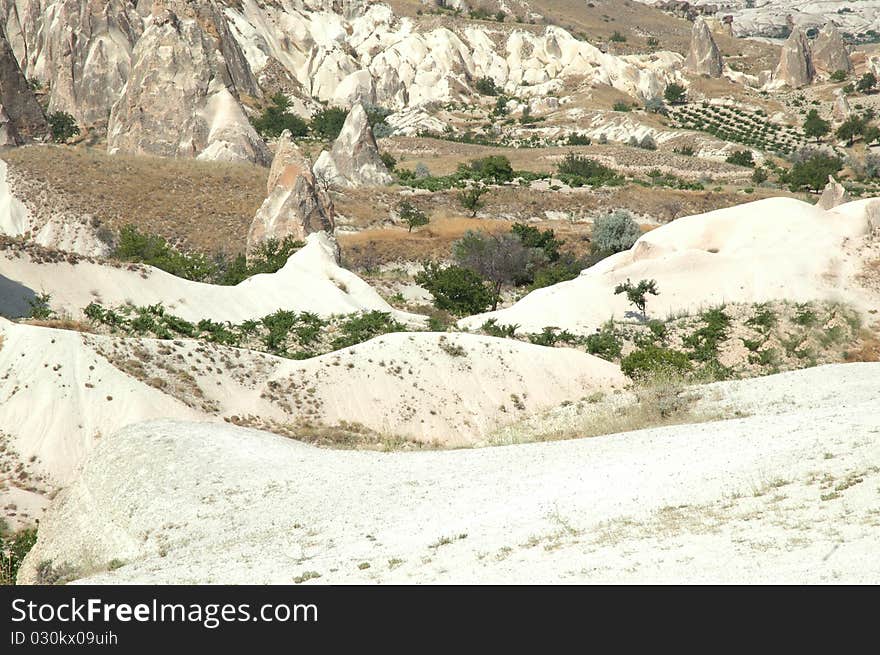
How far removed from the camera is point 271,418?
67.3ft

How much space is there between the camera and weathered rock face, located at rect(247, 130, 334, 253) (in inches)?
1730

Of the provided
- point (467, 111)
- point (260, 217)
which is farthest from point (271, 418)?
point (467, 111)

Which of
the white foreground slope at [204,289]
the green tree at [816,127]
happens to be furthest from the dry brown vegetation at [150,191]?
the green tree at [816,127]

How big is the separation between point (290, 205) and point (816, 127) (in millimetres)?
76317

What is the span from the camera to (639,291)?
31.9 meters

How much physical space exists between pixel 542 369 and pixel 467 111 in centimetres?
9089

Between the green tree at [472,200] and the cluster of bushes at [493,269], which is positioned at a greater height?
the cluster of bushes at [493,269]

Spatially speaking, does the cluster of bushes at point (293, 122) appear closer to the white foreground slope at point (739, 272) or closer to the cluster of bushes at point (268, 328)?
the white foreground slope at point (739, 272)

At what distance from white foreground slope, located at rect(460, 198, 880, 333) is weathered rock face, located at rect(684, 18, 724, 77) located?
10348 cm

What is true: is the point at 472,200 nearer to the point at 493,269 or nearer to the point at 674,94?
the point at 493,269

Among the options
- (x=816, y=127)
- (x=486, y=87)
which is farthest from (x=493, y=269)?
(x=486, y=87)

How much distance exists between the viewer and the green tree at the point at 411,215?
56.2 metres

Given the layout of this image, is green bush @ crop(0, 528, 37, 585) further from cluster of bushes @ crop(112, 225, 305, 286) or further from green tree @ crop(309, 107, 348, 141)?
green tree @ crop(309, 107, 348, 141)

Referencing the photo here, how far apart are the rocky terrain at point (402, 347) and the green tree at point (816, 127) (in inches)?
285
